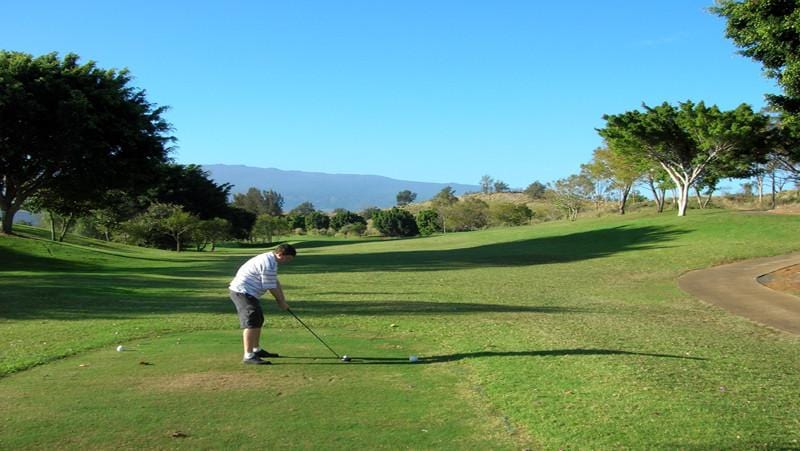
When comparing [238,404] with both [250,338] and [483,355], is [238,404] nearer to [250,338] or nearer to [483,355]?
[250,338]

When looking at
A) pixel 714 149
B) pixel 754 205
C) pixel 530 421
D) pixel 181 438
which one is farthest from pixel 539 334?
pixel 754 205

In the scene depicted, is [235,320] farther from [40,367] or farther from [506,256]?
[506,256]

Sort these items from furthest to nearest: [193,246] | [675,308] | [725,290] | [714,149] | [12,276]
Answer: [193,246]
[714,149]
[12,276]
[725,290]
[675,308]

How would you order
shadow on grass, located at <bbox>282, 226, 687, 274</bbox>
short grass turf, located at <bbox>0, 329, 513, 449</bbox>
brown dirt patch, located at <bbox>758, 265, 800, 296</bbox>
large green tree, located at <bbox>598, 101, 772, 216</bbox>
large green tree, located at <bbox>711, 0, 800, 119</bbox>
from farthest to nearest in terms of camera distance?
large green tree, located at <bbox>598, 101, 772, 216</bbox>, shadow on grass, located at <bbox>282, 226, 687, 274</bbox>, brown dirt patch, located at <bbox>758, 265, 800, 296</bbox>, large green tree, located at <bbox>711, 0, 800, 119</bbox>, short grass turf, located at <bbox>0, 329, 513, 449</bbox>

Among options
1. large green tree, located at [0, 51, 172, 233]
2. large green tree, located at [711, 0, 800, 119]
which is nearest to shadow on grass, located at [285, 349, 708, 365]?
large green tree, located at [711, 0, 800, 119]

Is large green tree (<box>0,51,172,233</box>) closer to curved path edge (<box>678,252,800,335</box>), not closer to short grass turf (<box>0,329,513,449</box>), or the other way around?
short grass turf (<box>0,329,513,449</box>)

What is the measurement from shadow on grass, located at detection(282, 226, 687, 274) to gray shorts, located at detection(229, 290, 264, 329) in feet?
59.1

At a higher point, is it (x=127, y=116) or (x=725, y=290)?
(x=127, y=116)

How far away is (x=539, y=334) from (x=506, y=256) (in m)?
24.8

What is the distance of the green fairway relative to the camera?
531cm

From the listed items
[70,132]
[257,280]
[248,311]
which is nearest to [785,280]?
[257,280]

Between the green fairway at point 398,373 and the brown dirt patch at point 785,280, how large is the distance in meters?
2.92

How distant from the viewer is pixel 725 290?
59.1ft

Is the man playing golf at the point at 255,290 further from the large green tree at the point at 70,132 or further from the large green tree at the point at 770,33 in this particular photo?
the large green tree at the point at 70,132
